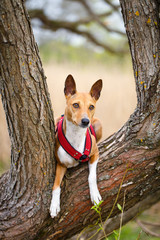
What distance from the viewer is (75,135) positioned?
242 centimetres

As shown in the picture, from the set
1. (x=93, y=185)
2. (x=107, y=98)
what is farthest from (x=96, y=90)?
(x=107, y=98)

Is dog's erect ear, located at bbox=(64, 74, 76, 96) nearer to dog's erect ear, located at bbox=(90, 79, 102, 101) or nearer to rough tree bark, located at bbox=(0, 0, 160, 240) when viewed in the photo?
dog's erect ear, located at bbox=(90, 79, 102, 101)

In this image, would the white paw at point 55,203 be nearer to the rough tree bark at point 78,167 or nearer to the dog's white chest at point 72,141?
the rough tree bark at point 78,167

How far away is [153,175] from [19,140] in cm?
124

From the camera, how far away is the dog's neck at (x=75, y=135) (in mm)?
2396

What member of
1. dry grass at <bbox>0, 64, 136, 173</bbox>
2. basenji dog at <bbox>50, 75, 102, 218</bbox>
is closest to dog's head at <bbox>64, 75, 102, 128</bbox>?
basenji dog at <bbox>50, 75, 102, 218</bbox>

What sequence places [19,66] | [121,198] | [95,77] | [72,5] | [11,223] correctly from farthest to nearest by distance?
[72,5] < [95,77] < [121,198] < [11,223] < [19,66]

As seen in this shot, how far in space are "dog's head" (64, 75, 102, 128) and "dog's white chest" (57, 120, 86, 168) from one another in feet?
0.31

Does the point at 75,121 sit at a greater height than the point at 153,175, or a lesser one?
greater

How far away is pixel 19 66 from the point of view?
→ 1.88m

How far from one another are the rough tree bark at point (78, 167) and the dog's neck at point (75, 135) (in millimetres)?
221

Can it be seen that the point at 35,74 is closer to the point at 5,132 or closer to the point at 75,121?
the point at 75,121

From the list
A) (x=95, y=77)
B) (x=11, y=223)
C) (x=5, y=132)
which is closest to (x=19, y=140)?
(x=11, y=223)

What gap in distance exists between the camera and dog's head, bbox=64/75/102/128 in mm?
2221
